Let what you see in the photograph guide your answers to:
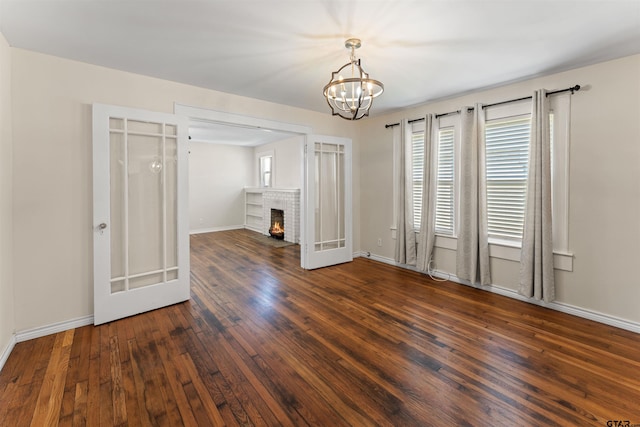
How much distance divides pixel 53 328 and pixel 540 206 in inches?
201

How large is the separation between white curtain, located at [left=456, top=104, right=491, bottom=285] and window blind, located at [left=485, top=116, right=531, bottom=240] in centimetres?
14

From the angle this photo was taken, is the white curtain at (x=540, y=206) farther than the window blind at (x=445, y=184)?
No

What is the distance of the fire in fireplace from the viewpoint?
7.50 m

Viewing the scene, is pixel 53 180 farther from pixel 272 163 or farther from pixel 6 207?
pixel 272 163

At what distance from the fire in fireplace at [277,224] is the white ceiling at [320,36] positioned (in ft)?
15.0

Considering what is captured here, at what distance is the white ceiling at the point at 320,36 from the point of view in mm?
1980

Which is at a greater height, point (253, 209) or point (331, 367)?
point (253, 209)

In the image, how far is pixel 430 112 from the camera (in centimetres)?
430

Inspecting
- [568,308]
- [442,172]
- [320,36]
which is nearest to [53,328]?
[320,36]

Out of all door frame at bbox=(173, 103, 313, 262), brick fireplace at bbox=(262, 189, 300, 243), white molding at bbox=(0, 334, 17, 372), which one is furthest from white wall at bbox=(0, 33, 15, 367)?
brick fireplace at bbox=(262, 189, 300, 243)

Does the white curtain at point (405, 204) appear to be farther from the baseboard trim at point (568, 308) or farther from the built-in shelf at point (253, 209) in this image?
the built-in shelf at point (253, 209)

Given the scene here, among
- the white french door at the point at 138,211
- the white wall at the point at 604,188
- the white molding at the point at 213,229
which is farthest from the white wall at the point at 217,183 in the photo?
the white wall at the point at 604,188

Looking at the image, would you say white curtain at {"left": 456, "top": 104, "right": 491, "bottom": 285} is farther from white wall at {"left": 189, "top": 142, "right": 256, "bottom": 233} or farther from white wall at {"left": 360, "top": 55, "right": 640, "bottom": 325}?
white wall at {"left": 189, "top": 142, "right": 256, "bottom": 233}

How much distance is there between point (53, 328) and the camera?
271 centimetres
